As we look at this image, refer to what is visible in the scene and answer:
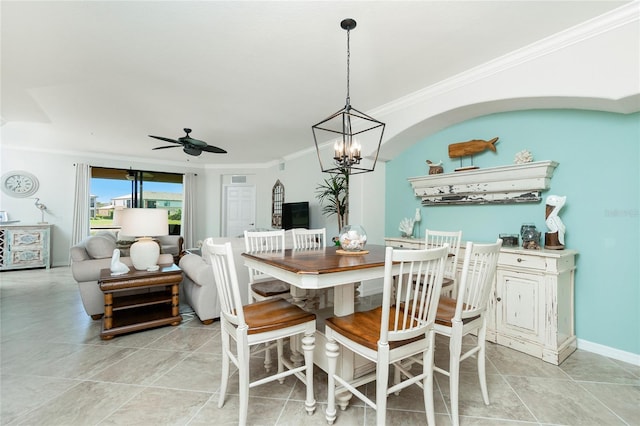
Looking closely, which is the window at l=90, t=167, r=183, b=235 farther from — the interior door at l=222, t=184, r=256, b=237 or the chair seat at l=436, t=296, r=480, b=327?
the chair seat at l=436, t=296, r=480, b=327

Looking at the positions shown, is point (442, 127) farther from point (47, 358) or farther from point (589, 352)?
point (47, 358)

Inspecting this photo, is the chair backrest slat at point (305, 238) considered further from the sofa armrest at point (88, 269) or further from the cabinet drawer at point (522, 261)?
the sofa armrest at point (88, 269)

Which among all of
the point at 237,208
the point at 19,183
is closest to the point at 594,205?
the point at 237,208

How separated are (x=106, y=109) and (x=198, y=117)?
121 cm

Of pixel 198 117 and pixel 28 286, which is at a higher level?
pixel 198 117

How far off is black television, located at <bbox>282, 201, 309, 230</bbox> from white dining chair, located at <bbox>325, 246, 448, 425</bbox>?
4.37 meters

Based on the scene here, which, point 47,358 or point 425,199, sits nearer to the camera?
point 47,358

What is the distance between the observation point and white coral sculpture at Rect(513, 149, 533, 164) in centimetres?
274

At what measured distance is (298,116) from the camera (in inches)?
165

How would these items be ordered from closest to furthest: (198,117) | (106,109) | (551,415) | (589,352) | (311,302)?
1. (551,415)
2. (589,352)
3. (311,302)
4. (106,109)
5. (198,117)

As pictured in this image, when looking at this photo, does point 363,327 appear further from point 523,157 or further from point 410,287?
point 523,157

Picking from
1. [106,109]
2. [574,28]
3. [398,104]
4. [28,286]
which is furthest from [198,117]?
[574,28]

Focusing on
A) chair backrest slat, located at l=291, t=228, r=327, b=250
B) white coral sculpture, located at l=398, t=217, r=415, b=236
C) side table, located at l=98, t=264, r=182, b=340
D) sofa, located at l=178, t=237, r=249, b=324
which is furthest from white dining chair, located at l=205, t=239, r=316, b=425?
white coral sculpture, located at l=398, t=217, r=415, b=236

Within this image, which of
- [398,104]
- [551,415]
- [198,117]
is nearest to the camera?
[551,415]
